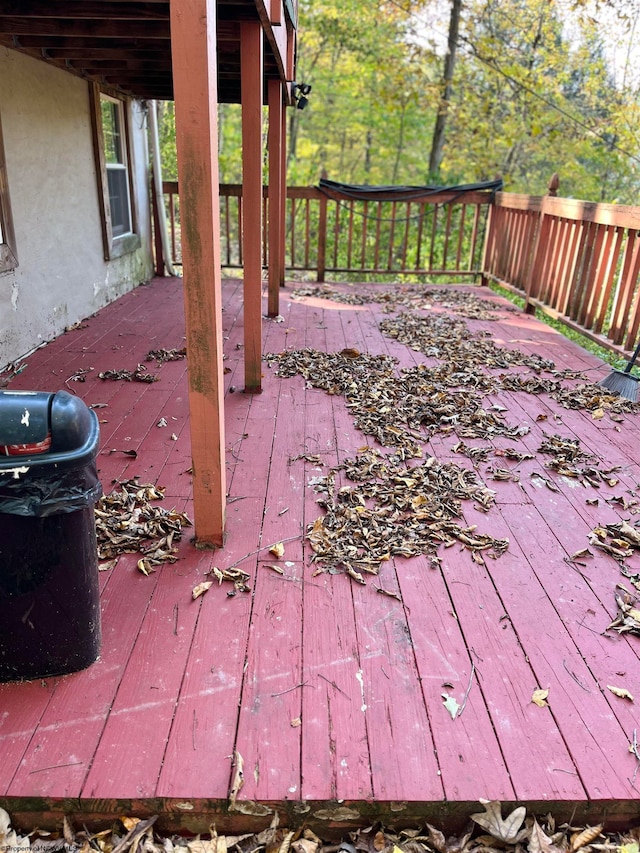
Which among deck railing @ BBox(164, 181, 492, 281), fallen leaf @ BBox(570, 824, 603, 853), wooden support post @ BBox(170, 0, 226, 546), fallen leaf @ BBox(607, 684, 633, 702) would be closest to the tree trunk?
deck railing @ BBox(164, 181, 492, 281)

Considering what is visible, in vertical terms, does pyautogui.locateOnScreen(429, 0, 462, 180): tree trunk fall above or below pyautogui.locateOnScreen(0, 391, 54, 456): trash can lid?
above

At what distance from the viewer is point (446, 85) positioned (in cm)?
1284

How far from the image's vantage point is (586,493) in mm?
2881

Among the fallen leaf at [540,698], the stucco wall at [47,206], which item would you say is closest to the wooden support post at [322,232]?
the stucco wall at [47,206]

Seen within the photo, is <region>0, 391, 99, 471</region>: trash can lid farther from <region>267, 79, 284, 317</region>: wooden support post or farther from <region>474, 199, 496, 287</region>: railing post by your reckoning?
<region>474, 199, 496, 287</region>: railing post

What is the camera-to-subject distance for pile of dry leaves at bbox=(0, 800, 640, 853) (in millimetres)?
1412

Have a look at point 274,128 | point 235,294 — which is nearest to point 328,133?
point 235,294

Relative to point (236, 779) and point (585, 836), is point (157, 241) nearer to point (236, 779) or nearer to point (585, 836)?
point (236, 779)

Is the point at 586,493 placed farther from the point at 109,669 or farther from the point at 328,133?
the point at 328,133

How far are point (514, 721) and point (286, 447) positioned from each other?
1.87 m

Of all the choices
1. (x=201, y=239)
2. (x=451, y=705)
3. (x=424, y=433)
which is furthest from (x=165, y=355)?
(x=451, y=705)

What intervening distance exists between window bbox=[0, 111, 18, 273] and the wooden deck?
6.87 ft

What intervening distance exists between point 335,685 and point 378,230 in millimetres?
7004

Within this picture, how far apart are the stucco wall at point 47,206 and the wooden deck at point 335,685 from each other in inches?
88.6
